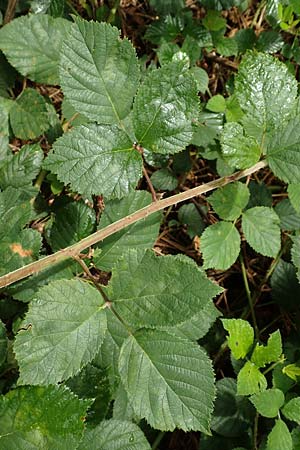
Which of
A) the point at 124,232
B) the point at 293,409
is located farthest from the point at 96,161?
the point at 293,409

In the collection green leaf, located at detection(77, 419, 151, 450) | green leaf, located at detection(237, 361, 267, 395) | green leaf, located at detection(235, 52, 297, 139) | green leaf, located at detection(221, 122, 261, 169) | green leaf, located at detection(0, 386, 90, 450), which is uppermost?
green leaf, located at detection(235, 52, 297, 139)

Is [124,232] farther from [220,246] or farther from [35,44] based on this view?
[35,44]

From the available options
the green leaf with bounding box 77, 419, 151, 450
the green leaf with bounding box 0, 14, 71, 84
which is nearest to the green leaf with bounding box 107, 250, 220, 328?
the green leaf with bounding box 77, 419, 151, 450

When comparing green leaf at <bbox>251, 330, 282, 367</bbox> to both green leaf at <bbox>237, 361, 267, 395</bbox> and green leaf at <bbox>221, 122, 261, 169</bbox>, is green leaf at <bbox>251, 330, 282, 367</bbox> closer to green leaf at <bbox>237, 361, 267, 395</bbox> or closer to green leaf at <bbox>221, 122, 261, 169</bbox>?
green leaf at <bbox>237, 361, 267, 395</bbox>

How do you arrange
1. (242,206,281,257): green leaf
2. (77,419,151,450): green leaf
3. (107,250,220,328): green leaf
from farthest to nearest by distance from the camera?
(242,206,281,257): green leaf < (77,419,151,450): green leaf < (107,250,220,328): green leaf

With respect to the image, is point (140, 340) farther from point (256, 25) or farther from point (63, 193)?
point (256, 25)
